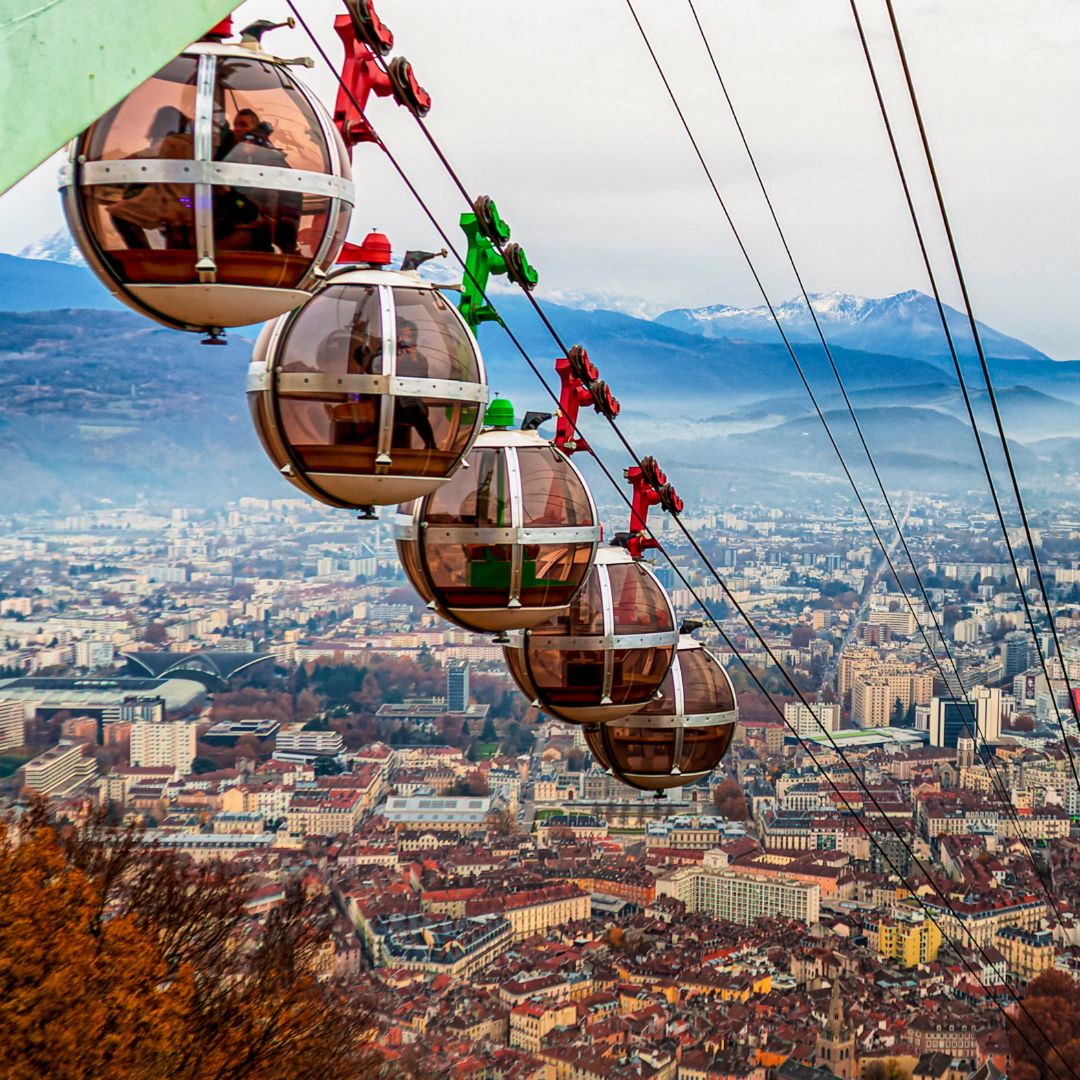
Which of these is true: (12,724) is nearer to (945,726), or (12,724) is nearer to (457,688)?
(457,688)

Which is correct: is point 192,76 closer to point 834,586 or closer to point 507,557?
point 507,557

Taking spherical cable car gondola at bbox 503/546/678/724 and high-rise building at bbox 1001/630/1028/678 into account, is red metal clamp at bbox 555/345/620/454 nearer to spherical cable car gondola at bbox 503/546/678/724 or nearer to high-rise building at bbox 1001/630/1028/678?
spherical cable car gondola at bbox 503/546/678/724

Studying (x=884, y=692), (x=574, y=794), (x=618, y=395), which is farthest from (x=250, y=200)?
(x=618, y=395)

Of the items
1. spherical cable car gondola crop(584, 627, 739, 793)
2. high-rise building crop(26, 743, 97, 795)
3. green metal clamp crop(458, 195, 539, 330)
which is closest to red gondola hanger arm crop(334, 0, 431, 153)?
green metal clamp crop(458, 195, 539, 330)

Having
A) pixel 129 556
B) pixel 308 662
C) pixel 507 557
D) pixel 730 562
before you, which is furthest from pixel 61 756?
pixel 507 557

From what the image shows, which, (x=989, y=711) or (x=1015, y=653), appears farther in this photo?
(x=1015, y=653)
